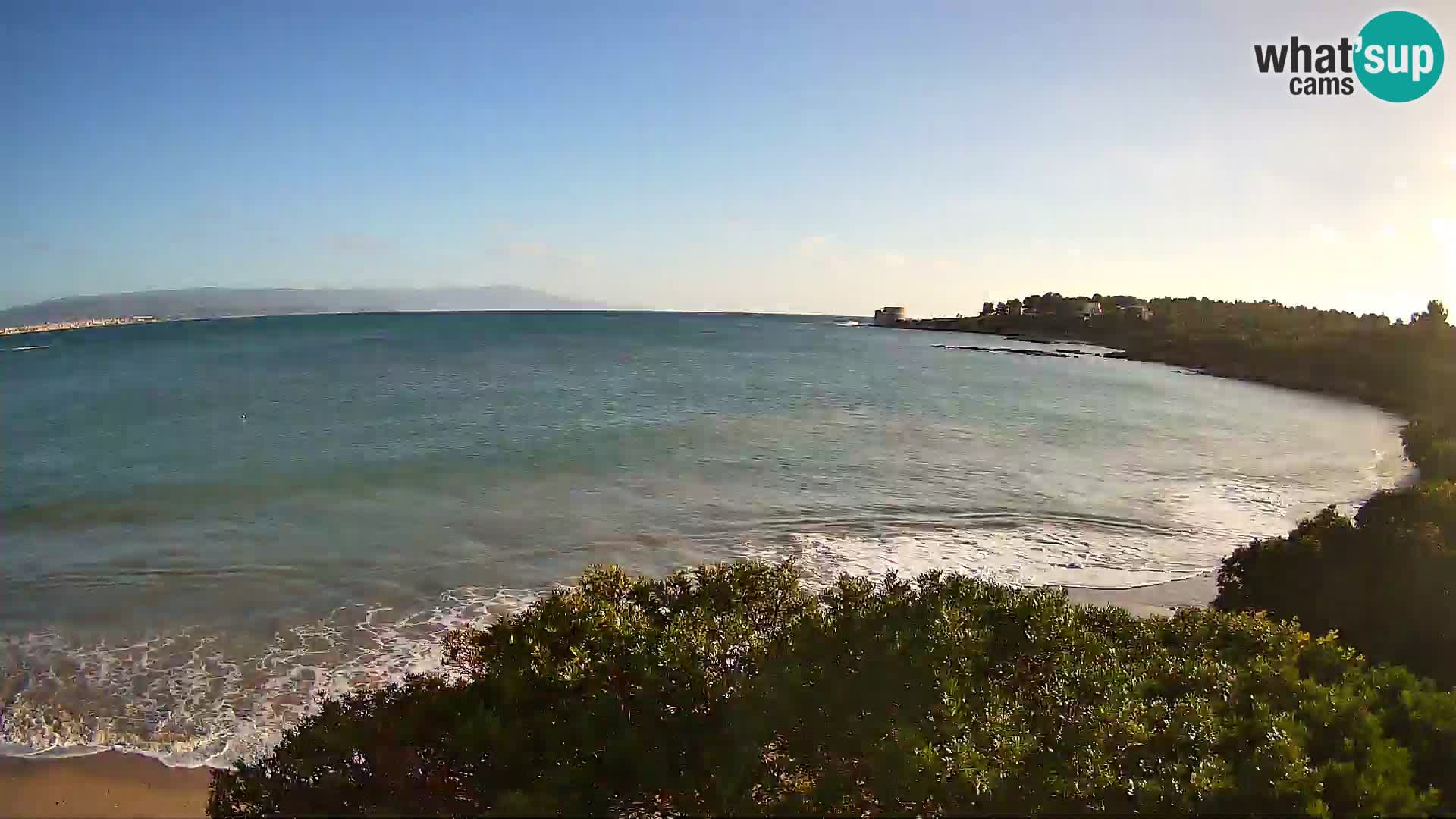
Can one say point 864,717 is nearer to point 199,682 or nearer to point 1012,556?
point 199,682

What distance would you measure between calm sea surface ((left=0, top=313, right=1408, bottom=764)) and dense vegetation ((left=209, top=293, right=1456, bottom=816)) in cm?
546

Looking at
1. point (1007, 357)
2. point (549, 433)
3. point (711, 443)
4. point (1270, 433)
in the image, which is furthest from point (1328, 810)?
point (1007, 357)

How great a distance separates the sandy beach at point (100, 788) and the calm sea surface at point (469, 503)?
0.34 m

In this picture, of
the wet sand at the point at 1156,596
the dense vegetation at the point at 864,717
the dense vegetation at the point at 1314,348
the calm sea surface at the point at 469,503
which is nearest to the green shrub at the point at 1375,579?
the dense vegetation at the point at 864,717

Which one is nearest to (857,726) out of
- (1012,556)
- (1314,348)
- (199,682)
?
(199,682)

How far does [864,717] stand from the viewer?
19.8 ft

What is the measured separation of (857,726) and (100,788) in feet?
28.8

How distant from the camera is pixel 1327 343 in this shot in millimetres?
62531

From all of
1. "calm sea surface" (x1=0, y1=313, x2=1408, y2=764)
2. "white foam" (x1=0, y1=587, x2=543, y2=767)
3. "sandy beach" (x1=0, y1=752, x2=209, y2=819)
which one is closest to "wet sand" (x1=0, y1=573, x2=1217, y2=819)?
"sandy beach" (x1=0, y1=752, x2=209, y2=819)

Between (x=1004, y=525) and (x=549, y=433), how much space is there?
58.8ft

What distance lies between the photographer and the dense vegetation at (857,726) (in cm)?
523

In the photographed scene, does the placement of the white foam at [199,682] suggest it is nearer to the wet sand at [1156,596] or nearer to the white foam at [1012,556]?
the white foam at [1012,556]

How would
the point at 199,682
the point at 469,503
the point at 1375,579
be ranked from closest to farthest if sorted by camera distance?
the point at 1375,579 < the point at 199,682 < the point at 469,503

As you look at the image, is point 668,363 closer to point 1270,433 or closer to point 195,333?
point 1270,433
